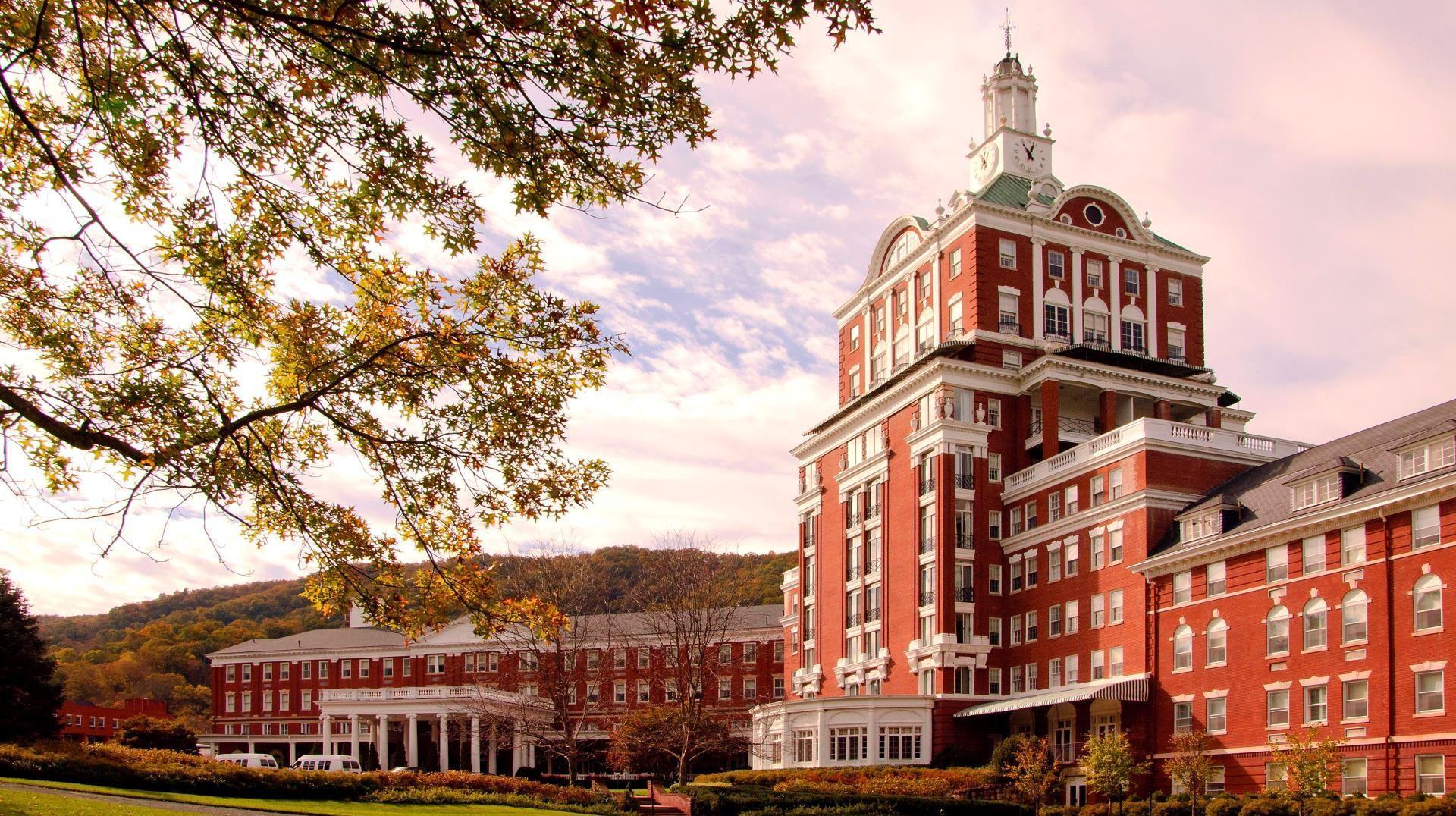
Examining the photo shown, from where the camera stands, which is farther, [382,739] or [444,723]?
[382,739]

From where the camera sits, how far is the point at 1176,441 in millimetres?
49938

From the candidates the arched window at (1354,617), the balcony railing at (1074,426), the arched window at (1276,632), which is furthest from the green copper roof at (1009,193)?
the arched window at (1354,617)

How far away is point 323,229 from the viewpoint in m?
14.6

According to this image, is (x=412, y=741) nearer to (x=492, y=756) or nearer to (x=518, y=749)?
(x=492, y=756)

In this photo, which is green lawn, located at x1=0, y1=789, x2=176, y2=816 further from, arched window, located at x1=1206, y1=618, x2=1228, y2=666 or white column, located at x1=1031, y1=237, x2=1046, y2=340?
white column, located at x1=1031, y1=237, x2=1046, y2=340

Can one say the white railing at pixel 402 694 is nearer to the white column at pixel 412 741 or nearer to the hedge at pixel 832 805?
the white column at pixel 412 741

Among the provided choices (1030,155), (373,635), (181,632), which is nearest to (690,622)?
(1030,155)

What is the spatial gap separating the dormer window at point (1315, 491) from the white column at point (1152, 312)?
20920 millimetres

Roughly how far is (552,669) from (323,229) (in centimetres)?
6474

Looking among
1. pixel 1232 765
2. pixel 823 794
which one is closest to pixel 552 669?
pixel 823 794

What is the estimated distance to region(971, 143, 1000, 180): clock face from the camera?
224 feet

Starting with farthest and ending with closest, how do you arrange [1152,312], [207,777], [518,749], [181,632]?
[181,632], [518,749], [1152,312], [207,777]

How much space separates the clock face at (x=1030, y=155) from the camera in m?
68.1

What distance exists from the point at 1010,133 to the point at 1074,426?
17.1m
